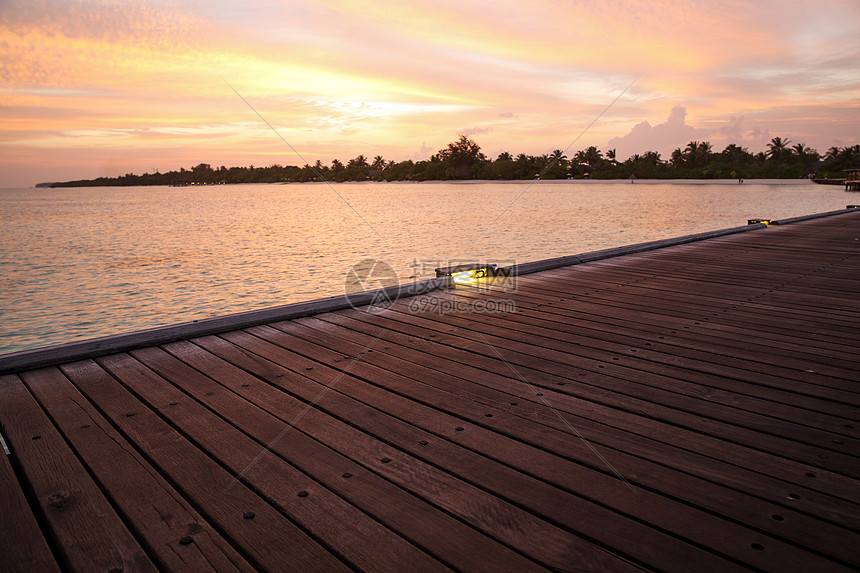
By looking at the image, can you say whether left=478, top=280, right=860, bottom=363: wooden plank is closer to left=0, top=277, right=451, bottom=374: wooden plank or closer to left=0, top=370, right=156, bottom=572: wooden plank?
left=0, top=277, right=451, bottom=374: wooden plank

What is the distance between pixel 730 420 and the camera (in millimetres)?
2281

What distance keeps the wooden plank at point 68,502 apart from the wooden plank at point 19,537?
33mm

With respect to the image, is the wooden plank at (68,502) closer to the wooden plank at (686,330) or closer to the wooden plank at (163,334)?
the wooden plank at (163,334)

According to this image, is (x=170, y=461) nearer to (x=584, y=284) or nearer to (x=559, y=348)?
(x=559, y=348)

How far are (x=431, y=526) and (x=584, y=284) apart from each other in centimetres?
413

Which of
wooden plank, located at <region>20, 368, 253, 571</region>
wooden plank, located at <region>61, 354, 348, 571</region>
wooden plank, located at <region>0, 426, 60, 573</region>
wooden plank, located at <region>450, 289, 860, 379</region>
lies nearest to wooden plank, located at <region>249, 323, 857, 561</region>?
wooden plank, located at <region>61, 354, 348, 571</region>

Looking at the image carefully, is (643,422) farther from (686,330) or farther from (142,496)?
(142,496)

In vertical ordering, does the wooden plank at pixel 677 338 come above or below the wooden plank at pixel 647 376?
above

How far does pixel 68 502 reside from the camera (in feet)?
5.67

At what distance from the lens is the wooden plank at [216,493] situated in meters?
1.48

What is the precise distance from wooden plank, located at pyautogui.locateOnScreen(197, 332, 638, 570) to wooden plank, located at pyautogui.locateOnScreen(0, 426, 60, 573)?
36.5 inches

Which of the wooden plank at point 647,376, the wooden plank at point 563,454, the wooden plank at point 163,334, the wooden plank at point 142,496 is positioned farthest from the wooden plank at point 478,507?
the wooden plank at point 163,334

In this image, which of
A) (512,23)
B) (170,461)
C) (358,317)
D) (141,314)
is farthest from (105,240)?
(170,461)

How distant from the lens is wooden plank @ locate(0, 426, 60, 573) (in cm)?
145
